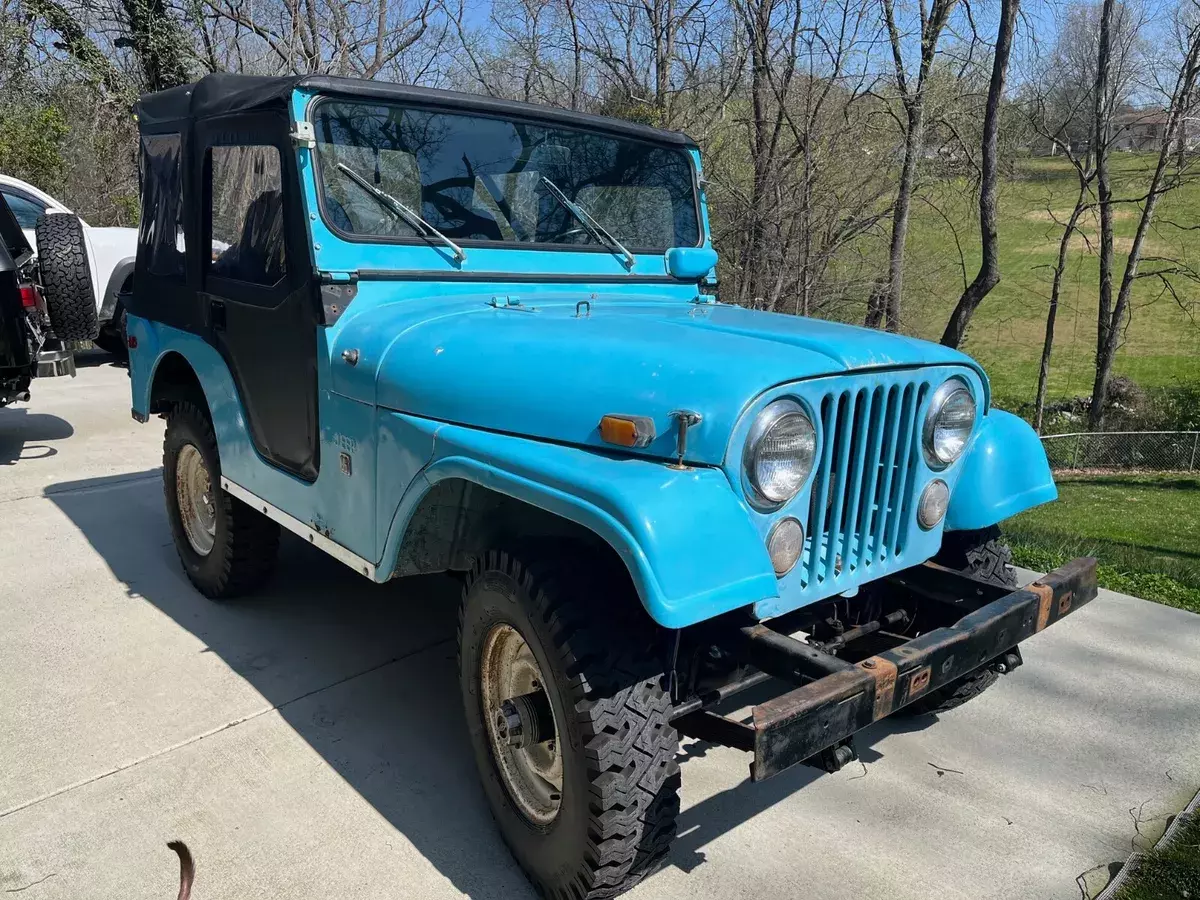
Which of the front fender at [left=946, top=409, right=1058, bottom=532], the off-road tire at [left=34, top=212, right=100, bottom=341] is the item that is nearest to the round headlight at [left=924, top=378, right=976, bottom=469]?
the front fender at [left=946, top=409, right=1058, bottom=532]

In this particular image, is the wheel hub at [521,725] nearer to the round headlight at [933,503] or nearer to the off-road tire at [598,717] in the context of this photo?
the off-road tire at [598,717]

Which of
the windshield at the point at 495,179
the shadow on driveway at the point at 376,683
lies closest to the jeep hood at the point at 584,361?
the windshield at the point at 495,179

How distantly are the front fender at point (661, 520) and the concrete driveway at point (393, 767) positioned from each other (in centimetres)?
105

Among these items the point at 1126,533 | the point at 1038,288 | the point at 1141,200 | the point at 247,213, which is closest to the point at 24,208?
the point at 247,213

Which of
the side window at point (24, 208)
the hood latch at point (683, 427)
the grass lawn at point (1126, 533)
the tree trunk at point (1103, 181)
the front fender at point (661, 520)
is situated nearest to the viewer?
the front fender at point (661, 520)

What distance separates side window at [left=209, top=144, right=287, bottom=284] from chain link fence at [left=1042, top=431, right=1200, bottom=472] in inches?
497

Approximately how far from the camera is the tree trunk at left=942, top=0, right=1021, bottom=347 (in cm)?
874

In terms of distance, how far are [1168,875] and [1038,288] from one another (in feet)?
101

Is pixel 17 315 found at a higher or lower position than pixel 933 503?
higher

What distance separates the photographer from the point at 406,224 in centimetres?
326

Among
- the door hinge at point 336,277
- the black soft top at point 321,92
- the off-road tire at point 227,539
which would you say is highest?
the black soft top at point 321,92

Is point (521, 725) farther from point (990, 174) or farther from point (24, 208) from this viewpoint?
point (24, 208)

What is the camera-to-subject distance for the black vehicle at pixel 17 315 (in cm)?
647

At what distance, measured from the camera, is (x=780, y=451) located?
227 centimetres
